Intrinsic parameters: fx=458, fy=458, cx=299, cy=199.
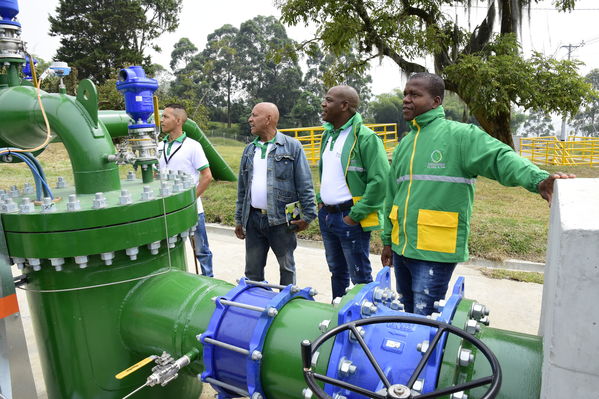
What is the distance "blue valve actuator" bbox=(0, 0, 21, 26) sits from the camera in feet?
5.53

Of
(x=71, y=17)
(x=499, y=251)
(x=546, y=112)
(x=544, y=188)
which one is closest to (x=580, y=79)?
(x=546, y=112)

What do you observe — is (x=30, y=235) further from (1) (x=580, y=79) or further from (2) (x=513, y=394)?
(1) (x=580, y=79)

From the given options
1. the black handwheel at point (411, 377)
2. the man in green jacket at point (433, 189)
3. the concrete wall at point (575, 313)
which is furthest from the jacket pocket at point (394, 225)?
the concrete wall at point (575, 313)

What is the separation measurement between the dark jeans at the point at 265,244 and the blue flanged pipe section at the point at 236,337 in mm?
1724

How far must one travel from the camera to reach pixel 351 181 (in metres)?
3.02

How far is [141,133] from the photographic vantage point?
188 cm

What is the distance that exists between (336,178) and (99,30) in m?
27.4

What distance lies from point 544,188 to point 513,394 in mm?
709

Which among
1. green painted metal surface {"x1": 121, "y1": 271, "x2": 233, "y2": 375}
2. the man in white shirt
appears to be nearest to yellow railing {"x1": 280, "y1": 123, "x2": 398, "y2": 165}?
the man in white shirt

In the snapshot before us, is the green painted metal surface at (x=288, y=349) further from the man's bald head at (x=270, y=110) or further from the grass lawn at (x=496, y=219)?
the grass lawn at (x=496, y=219)

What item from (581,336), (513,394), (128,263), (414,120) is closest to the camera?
(581,336)

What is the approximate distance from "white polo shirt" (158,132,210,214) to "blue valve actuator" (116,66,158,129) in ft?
5.91

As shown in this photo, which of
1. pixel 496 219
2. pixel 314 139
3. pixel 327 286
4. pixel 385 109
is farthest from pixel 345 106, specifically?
pixel 385 109

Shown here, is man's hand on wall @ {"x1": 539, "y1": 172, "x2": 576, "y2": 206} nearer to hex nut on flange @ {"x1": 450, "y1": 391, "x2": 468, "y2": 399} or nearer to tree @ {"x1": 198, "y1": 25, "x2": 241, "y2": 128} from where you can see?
hex nut on flange @ {"x1": 450, "y1": 391, "x2": 468, "y2": 399}
